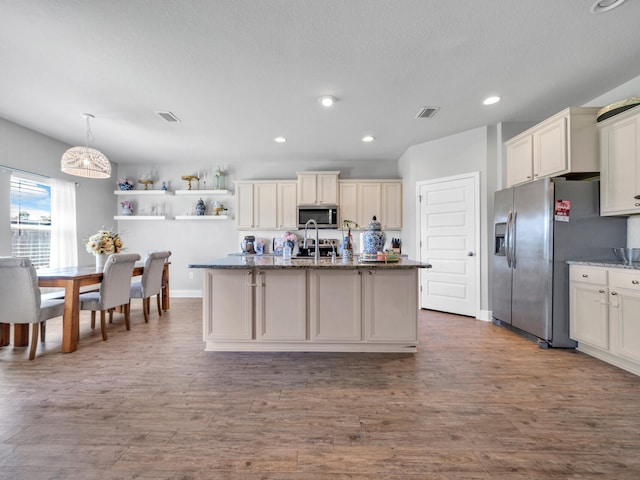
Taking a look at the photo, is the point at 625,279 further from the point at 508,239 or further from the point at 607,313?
the point at 508,239

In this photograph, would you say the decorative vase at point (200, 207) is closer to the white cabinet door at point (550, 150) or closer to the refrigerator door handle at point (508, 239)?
the refrigerator door handle at point (508, 239)

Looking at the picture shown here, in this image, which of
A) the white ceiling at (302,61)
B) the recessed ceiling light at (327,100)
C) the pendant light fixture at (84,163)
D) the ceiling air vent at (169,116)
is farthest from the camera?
the ceiling air vent at (169,116)

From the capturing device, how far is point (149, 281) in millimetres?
4020

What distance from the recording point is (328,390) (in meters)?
2.14

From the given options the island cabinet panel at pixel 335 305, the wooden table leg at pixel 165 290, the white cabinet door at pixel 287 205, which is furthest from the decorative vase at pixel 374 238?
the wooden table leg at pixel 165 290

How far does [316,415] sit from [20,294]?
9.39 feet

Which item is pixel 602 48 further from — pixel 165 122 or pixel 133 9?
pixel 165 122

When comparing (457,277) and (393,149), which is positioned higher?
(393,149)

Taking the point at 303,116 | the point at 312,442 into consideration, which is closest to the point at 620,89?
the point at 303,116

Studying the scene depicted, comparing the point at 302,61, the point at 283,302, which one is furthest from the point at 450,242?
the point at 302,61

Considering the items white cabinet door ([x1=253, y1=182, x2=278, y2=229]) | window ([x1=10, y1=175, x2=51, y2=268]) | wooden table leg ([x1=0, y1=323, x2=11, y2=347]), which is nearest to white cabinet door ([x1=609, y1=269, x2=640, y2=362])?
white cabinet door ([x1=253, y1=182, x2=278, y2=229])

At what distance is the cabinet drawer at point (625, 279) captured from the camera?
232 cm

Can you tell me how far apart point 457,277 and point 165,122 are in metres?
4.56

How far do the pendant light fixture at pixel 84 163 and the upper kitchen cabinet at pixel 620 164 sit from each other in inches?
211
